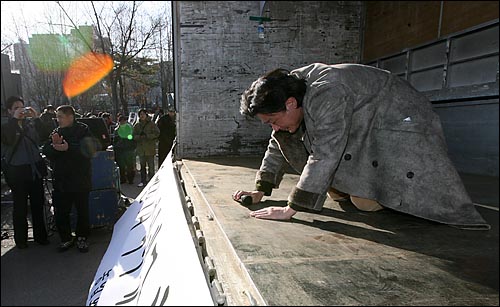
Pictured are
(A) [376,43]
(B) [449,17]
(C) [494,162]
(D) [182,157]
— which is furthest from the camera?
(D) [182,157]

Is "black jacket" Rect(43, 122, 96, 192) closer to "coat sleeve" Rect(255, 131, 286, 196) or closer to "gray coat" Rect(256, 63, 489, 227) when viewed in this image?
"coat sleeve" Rect(255, 131, 286, 196)

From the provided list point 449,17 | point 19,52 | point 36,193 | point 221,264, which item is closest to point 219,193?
point 221,264

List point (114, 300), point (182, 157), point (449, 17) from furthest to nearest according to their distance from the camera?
point (182, 157) → point (114, 300) → point (449, 17)

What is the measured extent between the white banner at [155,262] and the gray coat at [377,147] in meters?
0.52

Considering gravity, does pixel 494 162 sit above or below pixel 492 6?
below

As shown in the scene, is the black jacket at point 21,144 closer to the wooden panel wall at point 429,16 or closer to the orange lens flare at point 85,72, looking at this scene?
the orange lens flare at point 85,72

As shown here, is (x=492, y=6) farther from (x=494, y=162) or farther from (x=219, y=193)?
(x=219, y=193)

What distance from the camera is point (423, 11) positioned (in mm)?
810

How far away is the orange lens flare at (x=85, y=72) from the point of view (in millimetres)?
814

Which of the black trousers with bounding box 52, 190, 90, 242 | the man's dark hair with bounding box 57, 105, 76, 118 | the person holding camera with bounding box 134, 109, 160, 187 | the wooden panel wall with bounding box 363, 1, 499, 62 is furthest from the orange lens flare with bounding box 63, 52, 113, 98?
the black trousers with bounding box 52, 190, 90, 242

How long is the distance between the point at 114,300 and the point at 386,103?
132cm

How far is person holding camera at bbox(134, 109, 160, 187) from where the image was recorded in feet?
4.10

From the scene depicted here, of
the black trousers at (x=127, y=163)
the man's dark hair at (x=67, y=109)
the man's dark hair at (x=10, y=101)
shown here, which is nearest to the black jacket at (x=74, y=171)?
the black trousers at (x=127, y=163)

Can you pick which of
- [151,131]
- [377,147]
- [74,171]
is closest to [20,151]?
[151,131]
